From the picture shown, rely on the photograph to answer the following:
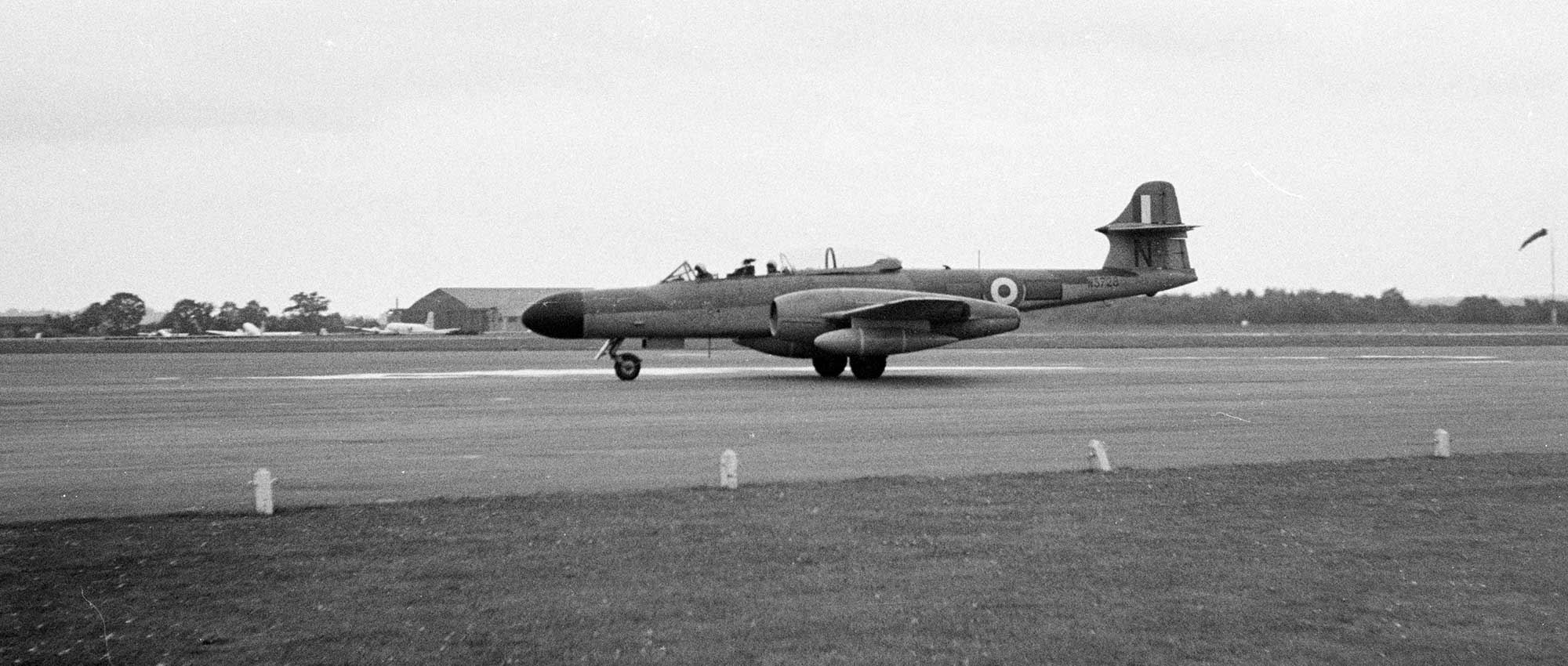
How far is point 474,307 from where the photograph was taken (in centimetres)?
10938

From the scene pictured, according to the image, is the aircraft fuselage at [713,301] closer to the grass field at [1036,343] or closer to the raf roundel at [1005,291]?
the raf roundel at [1005,291]

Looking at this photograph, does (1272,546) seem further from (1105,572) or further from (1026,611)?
(1026,611)

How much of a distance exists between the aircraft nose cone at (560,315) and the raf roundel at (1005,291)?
10286 millimetres

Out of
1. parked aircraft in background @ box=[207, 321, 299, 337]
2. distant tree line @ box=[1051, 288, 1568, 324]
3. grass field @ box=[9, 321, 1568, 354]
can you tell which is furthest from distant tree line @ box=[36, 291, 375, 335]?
distant tree line @ box=[1051, 288, 1568, 324]

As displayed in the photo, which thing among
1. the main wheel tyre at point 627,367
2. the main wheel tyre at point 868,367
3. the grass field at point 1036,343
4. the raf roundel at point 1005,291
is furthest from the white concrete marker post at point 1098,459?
the grass field at point 1036,343

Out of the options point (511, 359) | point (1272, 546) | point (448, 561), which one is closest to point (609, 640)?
point (448, 561)

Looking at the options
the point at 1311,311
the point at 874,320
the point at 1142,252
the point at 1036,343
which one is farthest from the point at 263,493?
the point at 1311,311

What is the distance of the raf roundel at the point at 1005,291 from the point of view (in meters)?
30.8

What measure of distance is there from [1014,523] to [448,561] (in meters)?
4.00

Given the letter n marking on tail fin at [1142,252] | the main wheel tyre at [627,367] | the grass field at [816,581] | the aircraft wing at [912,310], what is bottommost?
the grass field at [816,581]

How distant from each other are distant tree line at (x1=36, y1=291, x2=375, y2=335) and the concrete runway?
6753 centimetres

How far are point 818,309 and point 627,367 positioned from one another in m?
4.56

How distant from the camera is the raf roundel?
3077 cm

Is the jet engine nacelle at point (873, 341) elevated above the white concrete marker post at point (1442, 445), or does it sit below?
above
